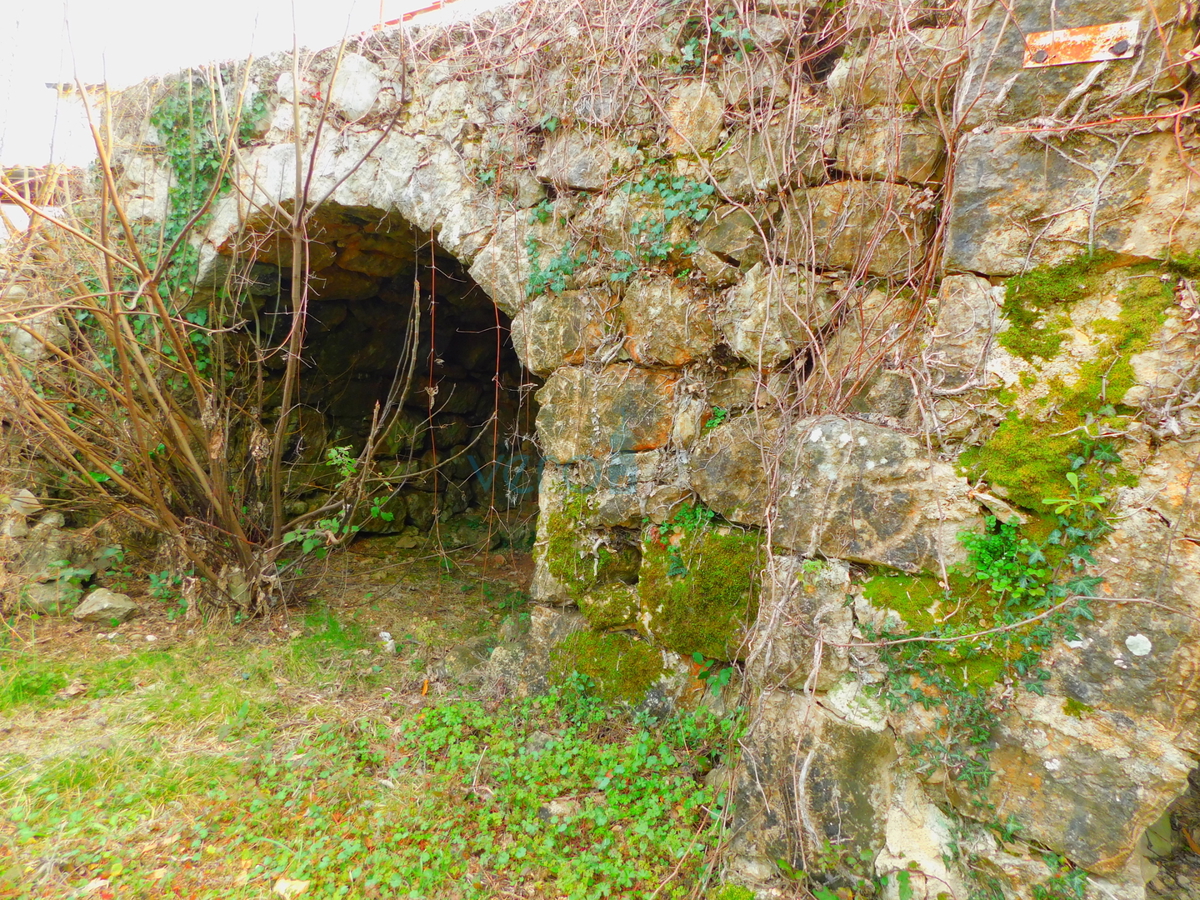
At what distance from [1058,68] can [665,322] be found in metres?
1.44

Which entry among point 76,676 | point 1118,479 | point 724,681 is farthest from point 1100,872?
point 76,676

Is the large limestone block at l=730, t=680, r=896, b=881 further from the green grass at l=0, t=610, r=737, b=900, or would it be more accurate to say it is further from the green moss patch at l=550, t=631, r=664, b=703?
the green moss patch at l=550, t=631, r=664, b=703

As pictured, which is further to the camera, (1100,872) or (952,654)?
(952,654)

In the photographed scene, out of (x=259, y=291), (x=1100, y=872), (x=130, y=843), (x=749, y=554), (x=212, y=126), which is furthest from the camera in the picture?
(x=259, y=291)

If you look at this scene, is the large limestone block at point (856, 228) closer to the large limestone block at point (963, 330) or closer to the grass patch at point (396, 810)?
the large limestone block at point (963, 330)

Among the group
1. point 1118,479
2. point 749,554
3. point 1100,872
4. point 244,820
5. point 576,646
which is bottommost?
point 244,820

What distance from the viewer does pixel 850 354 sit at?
2.12 metres

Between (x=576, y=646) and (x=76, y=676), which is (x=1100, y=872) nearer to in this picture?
(x=576, y=646)

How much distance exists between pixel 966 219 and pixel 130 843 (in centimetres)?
335

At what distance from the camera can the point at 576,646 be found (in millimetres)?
2875

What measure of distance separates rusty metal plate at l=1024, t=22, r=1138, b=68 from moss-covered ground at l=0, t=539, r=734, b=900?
2.28m

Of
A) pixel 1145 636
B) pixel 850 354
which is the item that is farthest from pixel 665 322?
pixel 1145 636

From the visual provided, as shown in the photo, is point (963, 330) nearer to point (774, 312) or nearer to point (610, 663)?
point (774, 312)

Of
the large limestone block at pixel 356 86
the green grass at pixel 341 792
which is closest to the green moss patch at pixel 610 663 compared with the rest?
the green grass at pixel 341 792
